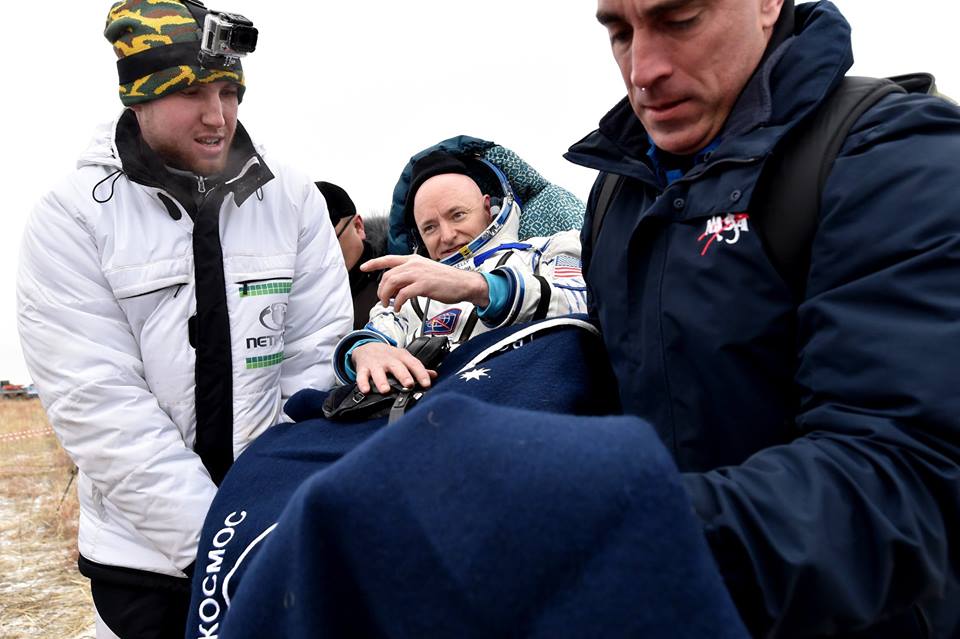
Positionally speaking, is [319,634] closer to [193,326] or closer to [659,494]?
[659,494]

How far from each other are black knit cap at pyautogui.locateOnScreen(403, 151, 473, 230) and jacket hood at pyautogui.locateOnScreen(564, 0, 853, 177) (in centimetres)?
168

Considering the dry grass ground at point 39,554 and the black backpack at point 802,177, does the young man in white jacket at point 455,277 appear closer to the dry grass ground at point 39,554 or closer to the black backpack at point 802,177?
the black backpack at point 802,177

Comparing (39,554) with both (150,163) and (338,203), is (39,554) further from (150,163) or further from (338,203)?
(150,163)

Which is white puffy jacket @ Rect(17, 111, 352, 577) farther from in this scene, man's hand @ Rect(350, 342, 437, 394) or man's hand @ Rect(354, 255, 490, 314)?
man's hand @ Rect(354, 255, 490, 314)

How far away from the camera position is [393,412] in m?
1.71

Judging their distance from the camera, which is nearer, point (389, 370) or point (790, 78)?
point (790, 78)

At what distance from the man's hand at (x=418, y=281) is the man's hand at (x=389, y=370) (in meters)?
0.14

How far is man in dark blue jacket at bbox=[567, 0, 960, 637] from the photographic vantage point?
827 mm

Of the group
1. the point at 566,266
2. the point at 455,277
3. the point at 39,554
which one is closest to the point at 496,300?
the point at 455,277

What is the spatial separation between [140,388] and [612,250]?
144cm

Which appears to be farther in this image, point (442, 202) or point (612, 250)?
point (442, 202)

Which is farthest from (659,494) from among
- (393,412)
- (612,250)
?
(393,412)

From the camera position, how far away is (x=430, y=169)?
292cm

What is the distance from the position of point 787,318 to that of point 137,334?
5.90 ft
